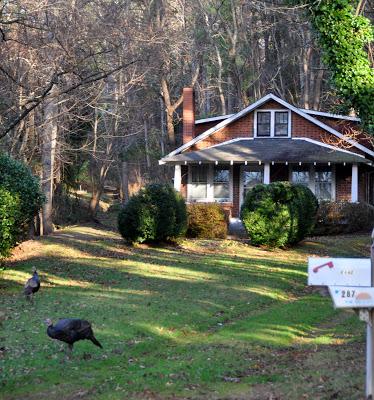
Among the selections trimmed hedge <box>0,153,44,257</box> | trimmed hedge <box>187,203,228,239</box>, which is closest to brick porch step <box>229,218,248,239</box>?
trimmed hedge <box>187,203,228,239</box>

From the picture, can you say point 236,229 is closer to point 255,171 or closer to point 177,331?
point 255,171

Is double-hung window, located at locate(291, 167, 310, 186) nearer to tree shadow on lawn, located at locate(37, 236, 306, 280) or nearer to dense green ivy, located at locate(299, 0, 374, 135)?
tree shadow on lawn, located at locate(37, 236, 306, 280)

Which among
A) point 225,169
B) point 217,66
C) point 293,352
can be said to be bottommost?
point 293,352

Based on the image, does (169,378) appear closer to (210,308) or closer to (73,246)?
(210,308)

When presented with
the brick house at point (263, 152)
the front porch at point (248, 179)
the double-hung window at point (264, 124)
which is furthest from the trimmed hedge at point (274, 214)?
the double-hung window at point (264, 124)

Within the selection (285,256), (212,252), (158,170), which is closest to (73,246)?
(212,252)

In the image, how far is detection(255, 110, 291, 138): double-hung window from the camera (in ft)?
101

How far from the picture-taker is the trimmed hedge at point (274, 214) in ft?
76.1

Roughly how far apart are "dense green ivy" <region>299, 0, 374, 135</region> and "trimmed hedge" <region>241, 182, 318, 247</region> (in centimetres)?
Answer: 764

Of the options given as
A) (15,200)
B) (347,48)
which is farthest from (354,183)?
(15,200)

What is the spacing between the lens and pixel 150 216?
2241 centimetres

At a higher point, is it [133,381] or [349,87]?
[349,87]

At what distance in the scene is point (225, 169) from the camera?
30484mm

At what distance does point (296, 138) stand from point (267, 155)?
10.1 ft
